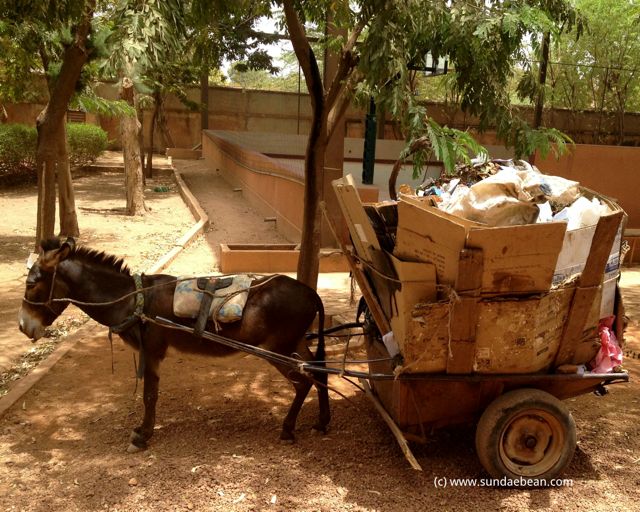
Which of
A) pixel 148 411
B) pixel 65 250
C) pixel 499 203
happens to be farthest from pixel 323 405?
pixel 65 250

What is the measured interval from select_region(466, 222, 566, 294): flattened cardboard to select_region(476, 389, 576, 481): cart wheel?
2.28 feet

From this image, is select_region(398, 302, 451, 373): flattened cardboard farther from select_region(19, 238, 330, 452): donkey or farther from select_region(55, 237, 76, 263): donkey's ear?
select_region(55, 237, 76, 263): donkey's ear

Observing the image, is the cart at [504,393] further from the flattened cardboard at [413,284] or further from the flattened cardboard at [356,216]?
the flattened cardboard at [413,284]

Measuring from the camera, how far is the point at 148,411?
3.94 metres

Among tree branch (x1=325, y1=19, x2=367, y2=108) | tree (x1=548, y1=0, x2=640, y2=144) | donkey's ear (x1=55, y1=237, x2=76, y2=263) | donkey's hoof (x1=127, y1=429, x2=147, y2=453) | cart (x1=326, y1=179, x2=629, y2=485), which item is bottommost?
donkey's hoof (x1=127, y1=429, x2=147, y2=453)

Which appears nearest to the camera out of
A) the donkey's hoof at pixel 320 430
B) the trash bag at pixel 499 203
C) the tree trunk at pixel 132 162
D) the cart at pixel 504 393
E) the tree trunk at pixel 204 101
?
the trash bag at pixel 499 203

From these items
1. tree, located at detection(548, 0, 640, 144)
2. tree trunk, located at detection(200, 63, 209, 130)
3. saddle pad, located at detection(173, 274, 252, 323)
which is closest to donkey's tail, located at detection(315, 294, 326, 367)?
saddle pad, located at detection(173, 274, 252, 323)

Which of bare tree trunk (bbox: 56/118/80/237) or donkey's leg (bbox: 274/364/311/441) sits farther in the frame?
bare tree trunk (bbox: 56/118/80/237)

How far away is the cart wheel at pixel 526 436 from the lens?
331cm

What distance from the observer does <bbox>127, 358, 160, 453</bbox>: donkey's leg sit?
12.8 ft

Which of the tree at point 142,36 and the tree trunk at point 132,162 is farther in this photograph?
the tree trunk at point 132,162

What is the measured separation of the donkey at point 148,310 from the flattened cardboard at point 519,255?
139 centimetres

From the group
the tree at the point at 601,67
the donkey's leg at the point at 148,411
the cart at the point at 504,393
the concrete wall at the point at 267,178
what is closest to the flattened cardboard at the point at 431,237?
the cart at the point at 504,393

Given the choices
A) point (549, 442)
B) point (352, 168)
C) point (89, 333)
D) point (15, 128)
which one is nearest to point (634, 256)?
point (352, 168)
